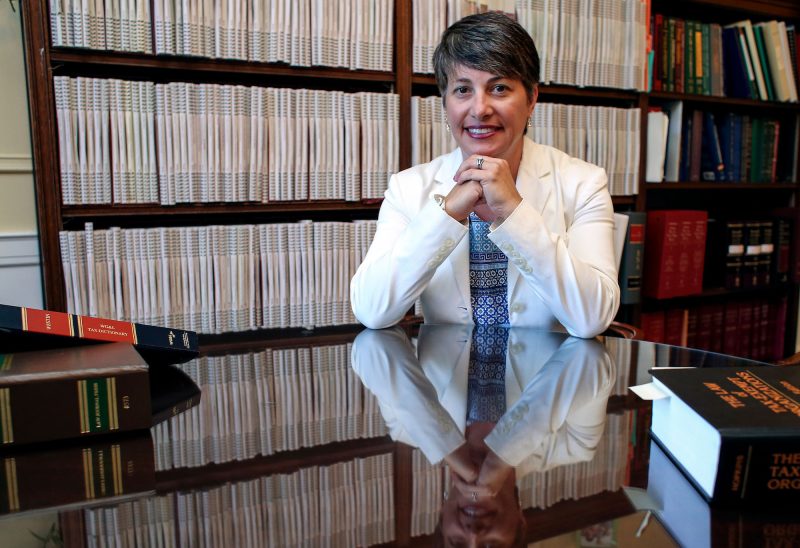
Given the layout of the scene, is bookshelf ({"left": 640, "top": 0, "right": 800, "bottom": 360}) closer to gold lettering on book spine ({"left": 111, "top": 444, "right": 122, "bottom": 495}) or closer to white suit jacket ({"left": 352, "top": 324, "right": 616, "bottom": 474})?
white suit jacket ({"left": 352, "top": 324, "right": 616, "bottom": 474})

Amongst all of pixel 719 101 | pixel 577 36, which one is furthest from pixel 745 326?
pixel 577 36

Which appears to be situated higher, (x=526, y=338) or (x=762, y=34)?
(x=762, y=34)

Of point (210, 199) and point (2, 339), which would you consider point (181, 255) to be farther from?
point (2, 339)

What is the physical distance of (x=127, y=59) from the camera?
214 cm

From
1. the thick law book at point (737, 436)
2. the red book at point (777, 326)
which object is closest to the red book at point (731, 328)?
the red book at point (777, 326)

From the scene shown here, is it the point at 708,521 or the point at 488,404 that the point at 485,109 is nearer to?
the point at 488,404

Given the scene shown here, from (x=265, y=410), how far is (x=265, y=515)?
37cm

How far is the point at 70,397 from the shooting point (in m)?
0.85

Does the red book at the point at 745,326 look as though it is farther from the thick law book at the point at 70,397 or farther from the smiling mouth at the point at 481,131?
the thick law book at the point at 70,397

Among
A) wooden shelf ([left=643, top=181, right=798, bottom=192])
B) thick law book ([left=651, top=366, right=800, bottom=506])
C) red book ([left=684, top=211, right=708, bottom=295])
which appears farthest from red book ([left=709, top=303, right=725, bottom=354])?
thick law book ([left=651, top=366, right=800, bottom=506])

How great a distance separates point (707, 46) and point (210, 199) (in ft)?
8.10

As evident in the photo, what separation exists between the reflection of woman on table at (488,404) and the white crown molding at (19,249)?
1.41 m

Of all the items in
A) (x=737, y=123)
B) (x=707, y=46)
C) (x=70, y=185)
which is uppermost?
(x=707, y=46)

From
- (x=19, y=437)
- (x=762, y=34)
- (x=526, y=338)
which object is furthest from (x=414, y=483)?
(x=762, y=34)
